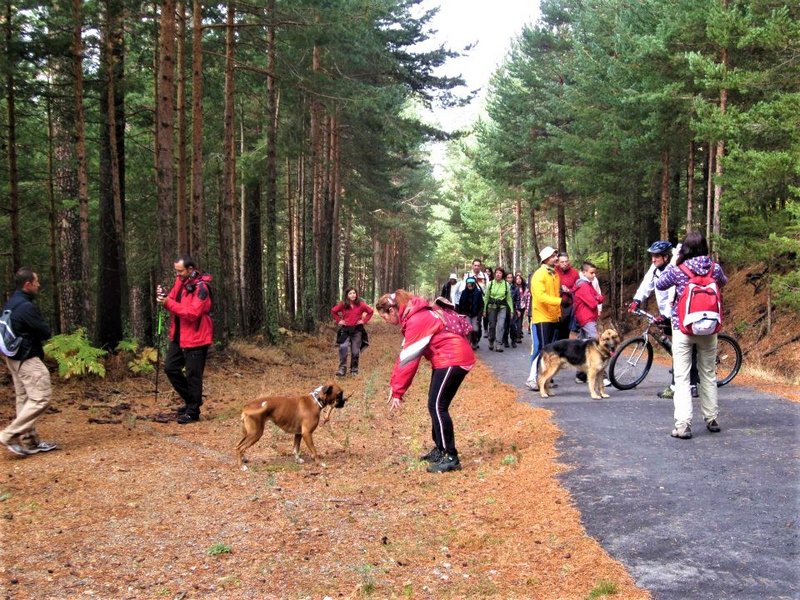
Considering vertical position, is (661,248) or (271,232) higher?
(271,232)

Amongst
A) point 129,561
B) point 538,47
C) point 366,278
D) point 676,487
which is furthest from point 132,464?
point 366,278

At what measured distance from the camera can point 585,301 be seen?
10148 mm

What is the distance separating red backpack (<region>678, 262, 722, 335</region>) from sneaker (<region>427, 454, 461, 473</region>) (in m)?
2.76

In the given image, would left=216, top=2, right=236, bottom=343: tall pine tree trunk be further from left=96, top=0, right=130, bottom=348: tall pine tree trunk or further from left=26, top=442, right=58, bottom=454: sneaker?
left=26, top=442, right=58, bottom=454: sneaker

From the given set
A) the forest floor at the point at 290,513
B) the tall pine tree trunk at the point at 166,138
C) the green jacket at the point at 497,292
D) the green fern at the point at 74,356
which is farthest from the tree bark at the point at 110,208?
the green jacket at the point at 497,292

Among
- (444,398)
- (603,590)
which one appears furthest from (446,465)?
(603,590)

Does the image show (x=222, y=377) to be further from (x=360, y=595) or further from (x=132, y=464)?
(x=360, y=595)

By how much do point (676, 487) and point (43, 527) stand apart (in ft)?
17.1

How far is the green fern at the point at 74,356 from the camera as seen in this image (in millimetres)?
10570

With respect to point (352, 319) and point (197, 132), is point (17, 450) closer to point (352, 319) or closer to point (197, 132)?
point (352, 319)

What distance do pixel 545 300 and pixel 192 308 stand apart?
5.15m

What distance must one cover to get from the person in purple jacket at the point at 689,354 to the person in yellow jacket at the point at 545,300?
2.54 m

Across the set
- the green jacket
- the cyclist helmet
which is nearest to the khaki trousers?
the cyclist helmet

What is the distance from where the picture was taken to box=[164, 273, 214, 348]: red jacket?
8570 millimetres
